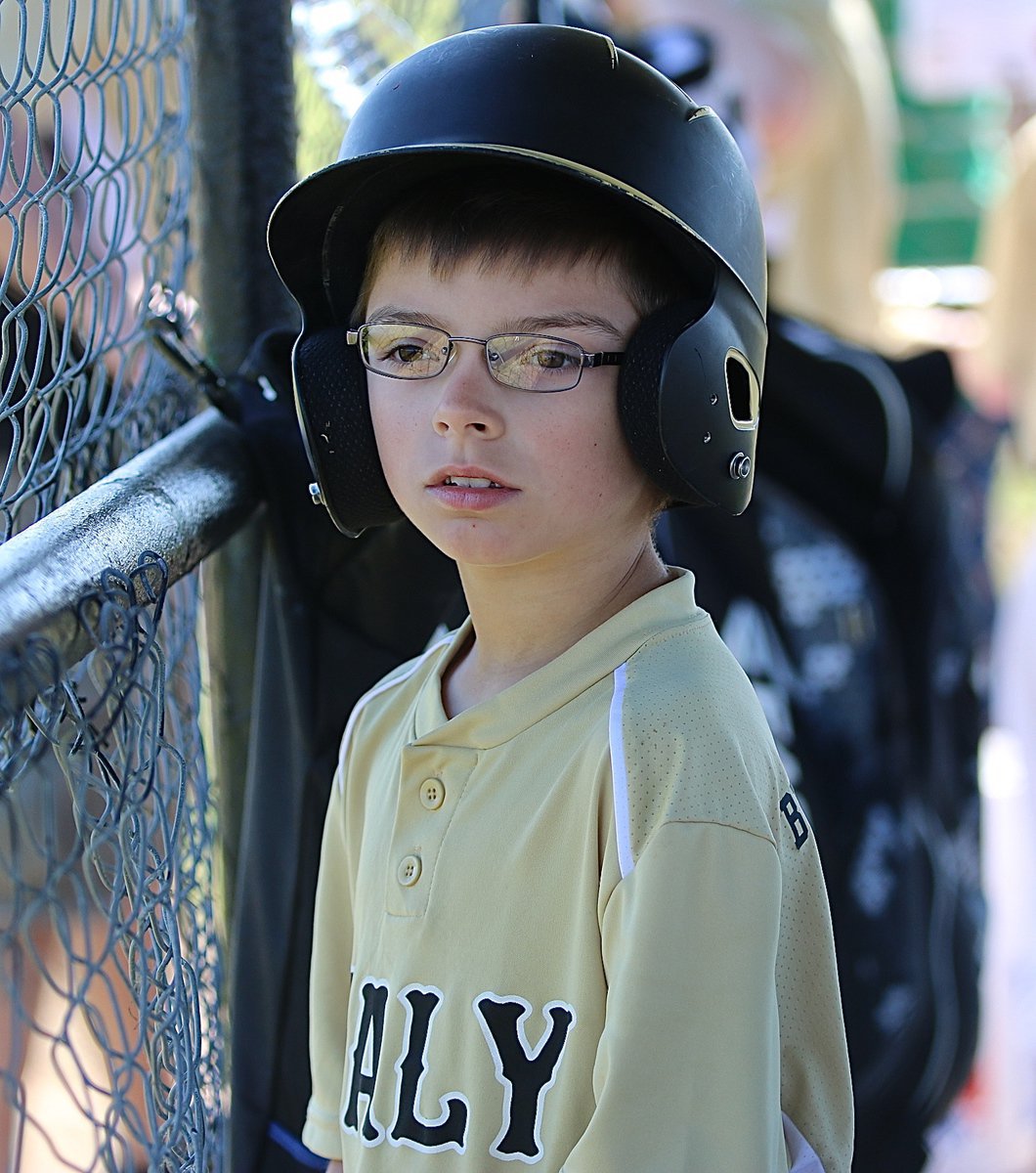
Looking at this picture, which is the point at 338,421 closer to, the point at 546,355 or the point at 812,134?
the point at 546,355

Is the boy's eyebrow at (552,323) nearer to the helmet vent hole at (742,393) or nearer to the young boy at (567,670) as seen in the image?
the young boy at (567,670)

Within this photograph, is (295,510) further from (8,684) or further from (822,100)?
(822,100)

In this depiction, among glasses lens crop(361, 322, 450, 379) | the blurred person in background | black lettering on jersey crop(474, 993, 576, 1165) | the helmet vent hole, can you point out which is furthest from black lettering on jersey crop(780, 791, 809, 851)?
the blurred person in background

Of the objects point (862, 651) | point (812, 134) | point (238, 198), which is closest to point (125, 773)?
point (238, 198)

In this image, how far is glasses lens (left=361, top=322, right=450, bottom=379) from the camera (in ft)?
4.07

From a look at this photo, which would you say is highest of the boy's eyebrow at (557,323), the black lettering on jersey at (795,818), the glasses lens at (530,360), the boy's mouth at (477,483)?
the boy's eyebrow at (557,323)

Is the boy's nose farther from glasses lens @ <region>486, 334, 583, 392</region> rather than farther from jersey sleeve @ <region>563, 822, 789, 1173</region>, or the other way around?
jersey sleeve @ <region>563, 822, 789, 1173</region>

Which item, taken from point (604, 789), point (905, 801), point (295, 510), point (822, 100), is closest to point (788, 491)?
point (905, 801)

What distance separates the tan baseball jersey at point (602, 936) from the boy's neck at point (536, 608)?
39 millimetres

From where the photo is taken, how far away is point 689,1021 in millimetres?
1029

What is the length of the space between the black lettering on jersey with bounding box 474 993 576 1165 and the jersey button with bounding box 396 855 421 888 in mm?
118

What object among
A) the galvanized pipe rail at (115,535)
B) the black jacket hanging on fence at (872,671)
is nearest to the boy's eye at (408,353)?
the galvanized pipe rail at (115,535)

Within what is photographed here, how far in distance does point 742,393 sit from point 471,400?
29cm

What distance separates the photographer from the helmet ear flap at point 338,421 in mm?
1358
